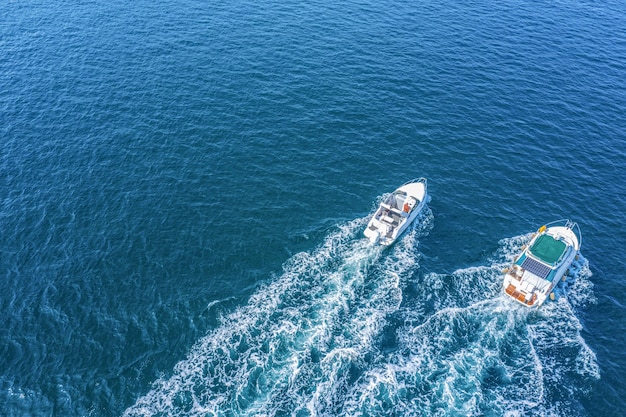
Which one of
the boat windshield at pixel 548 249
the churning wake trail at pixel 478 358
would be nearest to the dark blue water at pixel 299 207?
the churning wake trail at pixel 478 358

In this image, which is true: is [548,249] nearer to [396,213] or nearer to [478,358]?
[478,358]

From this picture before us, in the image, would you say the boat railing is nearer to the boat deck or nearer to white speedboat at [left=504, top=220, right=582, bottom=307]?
white speedboat at [left=504, top=220, right=582, bottom=307]


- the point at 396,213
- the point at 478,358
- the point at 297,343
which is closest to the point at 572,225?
the point at 396,213

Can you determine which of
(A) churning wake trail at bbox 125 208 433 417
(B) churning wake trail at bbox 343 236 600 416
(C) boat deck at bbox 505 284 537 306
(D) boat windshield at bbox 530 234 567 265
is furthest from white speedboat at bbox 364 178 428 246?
(D) boat windshield at bbox 530 234 567 265

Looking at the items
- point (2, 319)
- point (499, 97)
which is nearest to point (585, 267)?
point (499, 97)

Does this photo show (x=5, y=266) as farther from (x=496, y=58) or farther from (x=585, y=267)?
(x=496, y=58)
